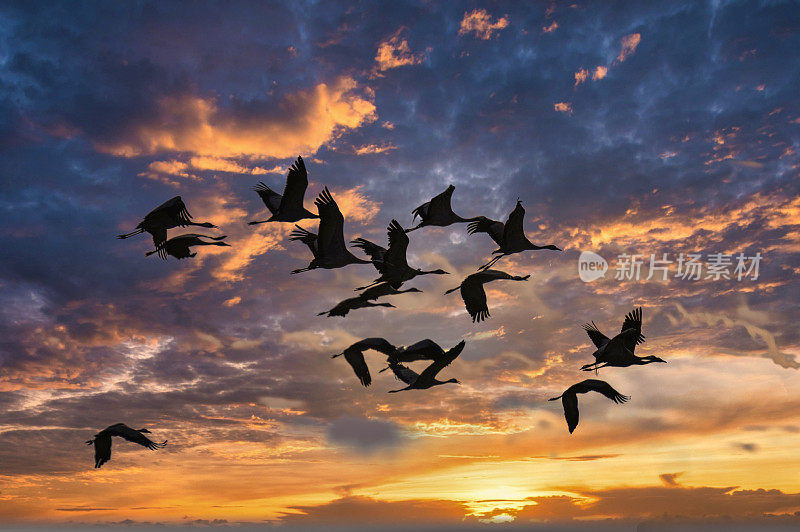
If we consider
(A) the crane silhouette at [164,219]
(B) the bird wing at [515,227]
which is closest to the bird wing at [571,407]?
(B) the bird wing at [515,227]

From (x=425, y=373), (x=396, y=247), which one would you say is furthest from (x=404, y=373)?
(x=396, y=247)

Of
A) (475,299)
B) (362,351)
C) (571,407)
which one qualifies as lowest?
(571,407)

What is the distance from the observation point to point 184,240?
84.6ft

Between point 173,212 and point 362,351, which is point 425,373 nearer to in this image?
point 362,351

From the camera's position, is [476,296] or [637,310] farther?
[637,310]

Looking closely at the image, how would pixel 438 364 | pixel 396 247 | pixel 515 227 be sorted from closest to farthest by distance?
1. pixel 438 364
2. pixel 396 247
3. pixel 515 227

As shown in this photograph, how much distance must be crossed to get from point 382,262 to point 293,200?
178 inches

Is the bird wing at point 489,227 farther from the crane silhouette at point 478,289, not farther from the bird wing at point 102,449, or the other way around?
the bird wing at point 102,449

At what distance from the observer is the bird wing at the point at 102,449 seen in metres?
25.4

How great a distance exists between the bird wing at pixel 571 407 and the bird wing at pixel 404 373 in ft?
20.1

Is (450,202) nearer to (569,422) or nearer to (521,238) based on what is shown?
(521,238)

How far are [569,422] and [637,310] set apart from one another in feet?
26.9

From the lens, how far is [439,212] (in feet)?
85.7

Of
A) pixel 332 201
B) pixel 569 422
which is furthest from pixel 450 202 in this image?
pixel 569 422
